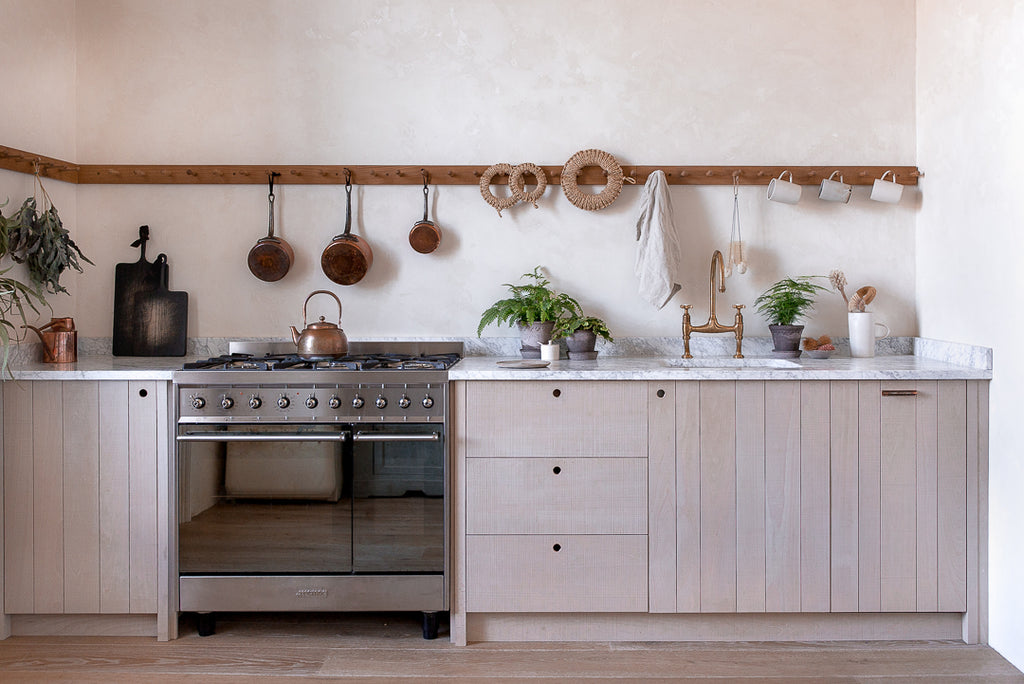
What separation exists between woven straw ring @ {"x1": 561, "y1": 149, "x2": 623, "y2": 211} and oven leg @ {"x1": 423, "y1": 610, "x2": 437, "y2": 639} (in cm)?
163

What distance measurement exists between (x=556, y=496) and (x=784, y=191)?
4.92 ft

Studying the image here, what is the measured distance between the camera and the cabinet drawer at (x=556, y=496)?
2633mm

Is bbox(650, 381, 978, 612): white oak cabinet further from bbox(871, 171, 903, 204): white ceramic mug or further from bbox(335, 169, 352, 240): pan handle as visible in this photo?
bbox(335, 169, 352, 240): pan handle

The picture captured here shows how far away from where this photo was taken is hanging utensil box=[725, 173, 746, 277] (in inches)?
124

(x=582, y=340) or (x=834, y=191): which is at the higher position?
(x=834, y=191)

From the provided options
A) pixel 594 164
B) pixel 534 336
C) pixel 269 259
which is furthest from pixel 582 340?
pixel 269 259

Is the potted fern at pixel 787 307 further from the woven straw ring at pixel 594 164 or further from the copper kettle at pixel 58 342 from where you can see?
the copper kettle at pixel 58 342

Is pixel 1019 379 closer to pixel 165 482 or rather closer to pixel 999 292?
pixel 999 292

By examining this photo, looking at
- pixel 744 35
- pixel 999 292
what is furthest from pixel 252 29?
pixel 999 292

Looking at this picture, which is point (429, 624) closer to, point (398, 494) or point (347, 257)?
point (398, 494)

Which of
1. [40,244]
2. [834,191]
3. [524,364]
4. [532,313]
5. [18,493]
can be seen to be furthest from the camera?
[834,191]

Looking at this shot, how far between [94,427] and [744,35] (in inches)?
111

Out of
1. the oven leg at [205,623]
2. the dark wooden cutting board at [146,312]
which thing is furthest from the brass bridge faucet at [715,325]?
the dark wooden cutting board at [146,312]

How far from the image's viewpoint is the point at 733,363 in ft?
10.1
